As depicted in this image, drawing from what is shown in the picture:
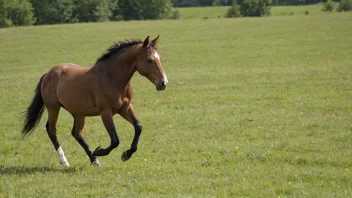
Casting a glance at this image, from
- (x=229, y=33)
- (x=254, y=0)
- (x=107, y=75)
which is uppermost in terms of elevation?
(x=107, y=75)

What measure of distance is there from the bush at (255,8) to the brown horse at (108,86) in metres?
79.9

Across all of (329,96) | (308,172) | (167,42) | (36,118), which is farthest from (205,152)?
(167,42)

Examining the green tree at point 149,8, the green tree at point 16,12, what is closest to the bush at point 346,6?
the green tree at point 149,8

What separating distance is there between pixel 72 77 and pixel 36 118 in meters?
1.56

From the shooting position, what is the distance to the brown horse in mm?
9945

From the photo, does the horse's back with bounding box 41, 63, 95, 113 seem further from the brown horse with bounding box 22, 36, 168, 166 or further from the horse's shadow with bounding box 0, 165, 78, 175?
the horse's shadow with bounding box 0, 165, 78, 175

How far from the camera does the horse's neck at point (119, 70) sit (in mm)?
10086

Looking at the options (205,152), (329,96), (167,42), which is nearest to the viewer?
(205,152)

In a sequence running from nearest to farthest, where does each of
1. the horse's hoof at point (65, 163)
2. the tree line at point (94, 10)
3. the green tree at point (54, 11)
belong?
the horse's hoof at point (65, 163) → the tree line at point (94, 10) → the green tree at point (54, 11)

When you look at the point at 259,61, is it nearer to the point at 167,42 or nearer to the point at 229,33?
the point at 167,42

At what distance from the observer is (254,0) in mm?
88938

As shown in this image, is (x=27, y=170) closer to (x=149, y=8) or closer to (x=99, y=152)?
(x=99, y=152)

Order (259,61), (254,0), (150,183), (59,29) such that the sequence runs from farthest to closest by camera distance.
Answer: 1. (254,0)
2. (59,29)
3. (259,61)
4. (150,183)

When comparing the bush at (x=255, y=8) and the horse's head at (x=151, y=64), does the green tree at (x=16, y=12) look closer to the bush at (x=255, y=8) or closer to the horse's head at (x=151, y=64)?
the bush at (x=255, y=8)
